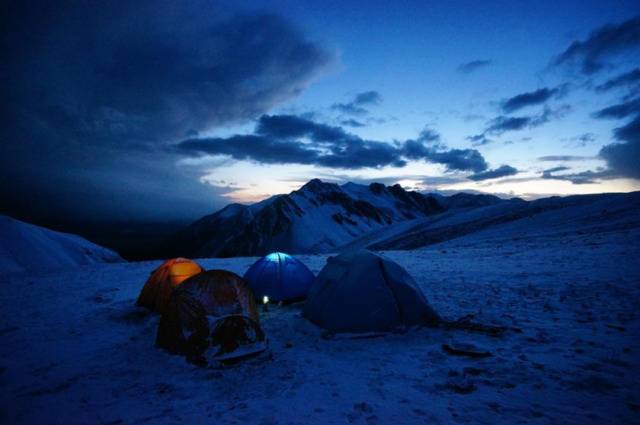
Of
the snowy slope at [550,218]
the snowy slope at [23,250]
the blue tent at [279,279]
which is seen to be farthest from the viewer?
the snowy slope at [23,250]

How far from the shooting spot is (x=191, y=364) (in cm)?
703

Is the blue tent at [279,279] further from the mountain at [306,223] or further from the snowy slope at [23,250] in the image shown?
the mountain at [306,223]

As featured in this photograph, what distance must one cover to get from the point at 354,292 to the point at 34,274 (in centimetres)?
2110

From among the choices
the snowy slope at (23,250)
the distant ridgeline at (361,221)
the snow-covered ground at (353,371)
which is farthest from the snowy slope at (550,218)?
the snowy slope at (23,250)

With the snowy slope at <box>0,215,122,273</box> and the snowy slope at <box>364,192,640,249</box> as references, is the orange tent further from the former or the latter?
the snowy slope at <box>0,215,122,273</box>

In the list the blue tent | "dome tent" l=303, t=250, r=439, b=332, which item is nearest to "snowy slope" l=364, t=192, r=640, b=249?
"dome tent" l=303, t=250, r=439, b=332

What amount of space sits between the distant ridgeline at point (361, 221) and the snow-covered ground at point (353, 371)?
82.7 ft

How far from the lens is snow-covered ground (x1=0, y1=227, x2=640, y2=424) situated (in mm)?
5156

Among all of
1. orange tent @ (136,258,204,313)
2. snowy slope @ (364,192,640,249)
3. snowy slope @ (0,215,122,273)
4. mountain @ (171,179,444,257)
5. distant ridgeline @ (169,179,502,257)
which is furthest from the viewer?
mountain @ (171,179,444,257)

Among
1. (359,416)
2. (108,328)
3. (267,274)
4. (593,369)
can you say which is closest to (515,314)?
(593,369)

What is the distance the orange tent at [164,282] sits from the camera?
10852 millimetres

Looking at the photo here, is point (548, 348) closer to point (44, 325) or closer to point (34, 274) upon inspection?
point (44, 325)

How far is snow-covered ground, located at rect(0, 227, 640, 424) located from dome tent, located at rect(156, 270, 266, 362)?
368mm

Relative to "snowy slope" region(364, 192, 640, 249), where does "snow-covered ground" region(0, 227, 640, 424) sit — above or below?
below
